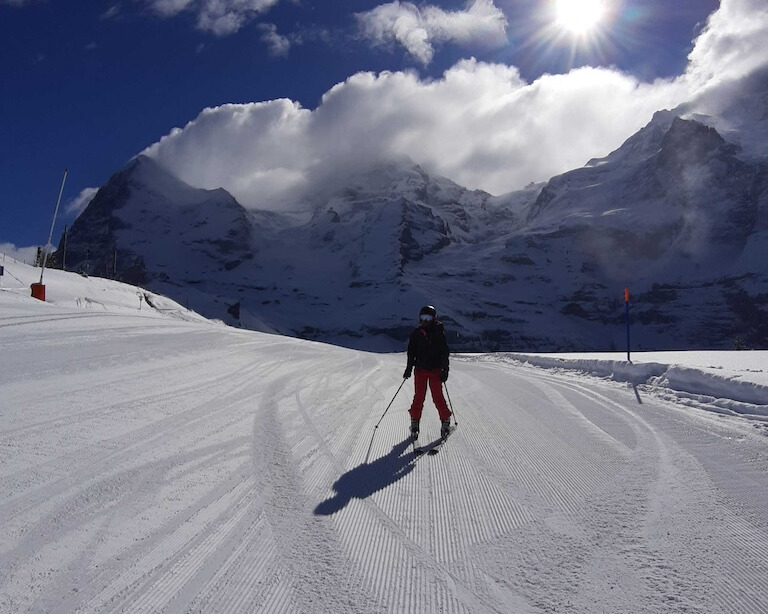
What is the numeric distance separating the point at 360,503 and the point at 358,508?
0.13m

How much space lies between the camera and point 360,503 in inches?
188

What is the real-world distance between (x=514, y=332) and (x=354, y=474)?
192 m

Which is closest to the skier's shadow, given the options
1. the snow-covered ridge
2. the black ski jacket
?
the black ski jacket

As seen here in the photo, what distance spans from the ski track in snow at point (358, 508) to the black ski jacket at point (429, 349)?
1.14 metres

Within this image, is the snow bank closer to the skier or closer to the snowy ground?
the snowy ground

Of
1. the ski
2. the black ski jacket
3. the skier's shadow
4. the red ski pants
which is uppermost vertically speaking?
the black ski jacket

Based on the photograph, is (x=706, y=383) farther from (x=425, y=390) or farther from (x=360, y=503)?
(x=360, y=503)

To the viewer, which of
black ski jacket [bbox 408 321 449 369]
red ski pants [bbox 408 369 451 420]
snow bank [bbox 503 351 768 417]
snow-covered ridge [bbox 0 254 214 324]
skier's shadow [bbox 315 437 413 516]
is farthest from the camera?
snow-covered ridge [bbox 0 254 214 324]

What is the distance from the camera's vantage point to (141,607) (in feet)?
10.1

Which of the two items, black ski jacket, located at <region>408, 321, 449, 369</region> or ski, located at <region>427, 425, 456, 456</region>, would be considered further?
black ski jacket, located at <region>408, 321, 449, 369</region>

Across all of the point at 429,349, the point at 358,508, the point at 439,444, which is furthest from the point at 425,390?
the point at 358,508

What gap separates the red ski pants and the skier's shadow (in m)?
0.90

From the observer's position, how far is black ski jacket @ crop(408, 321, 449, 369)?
7.70 metres

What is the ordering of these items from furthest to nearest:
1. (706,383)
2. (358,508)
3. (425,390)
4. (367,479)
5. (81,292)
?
(81,292) → (706,383) → (425,390) → (367,479) → (358,508)
